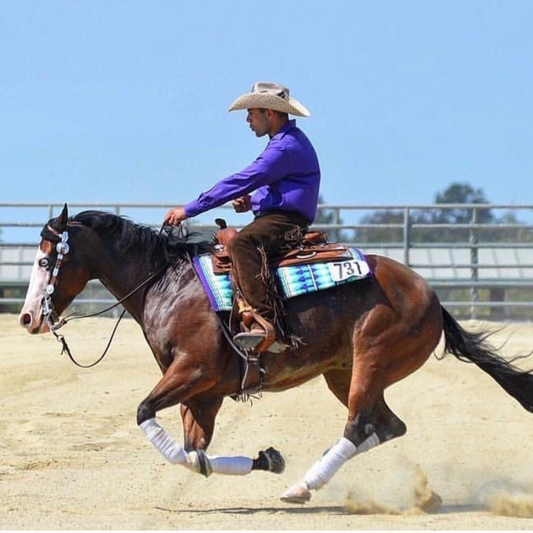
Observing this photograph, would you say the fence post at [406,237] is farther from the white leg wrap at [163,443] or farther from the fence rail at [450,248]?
the white leg wrap at [163,443]

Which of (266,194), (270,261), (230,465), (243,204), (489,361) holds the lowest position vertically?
(230,465)

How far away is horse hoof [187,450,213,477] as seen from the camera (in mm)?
8109

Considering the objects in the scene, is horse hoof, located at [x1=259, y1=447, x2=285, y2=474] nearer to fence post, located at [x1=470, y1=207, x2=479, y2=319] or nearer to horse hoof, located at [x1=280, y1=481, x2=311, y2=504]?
horse hoof, located at [x1=280, y1=481, x2=311, y2=504]

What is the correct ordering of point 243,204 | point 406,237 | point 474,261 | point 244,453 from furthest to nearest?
point 474,261 < point 406,237 < point 244,453 < point 243,204

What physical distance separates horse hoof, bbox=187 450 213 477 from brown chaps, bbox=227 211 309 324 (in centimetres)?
94

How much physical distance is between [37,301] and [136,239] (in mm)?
772

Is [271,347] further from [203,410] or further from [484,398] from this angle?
[484,398]

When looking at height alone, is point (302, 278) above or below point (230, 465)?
above

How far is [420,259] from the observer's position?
1767 cm

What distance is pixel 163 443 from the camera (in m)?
8.02

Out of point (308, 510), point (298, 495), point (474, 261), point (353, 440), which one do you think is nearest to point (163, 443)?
point (298, 495)

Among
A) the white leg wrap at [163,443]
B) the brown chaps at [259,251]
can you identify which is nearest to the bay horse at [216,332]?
the white leg wrap at [163,443]

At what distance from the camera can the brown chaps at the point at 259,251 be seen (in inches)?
325

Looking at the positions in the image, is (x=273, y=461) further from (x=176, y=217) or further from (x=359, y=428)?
(x=176, y=217)
